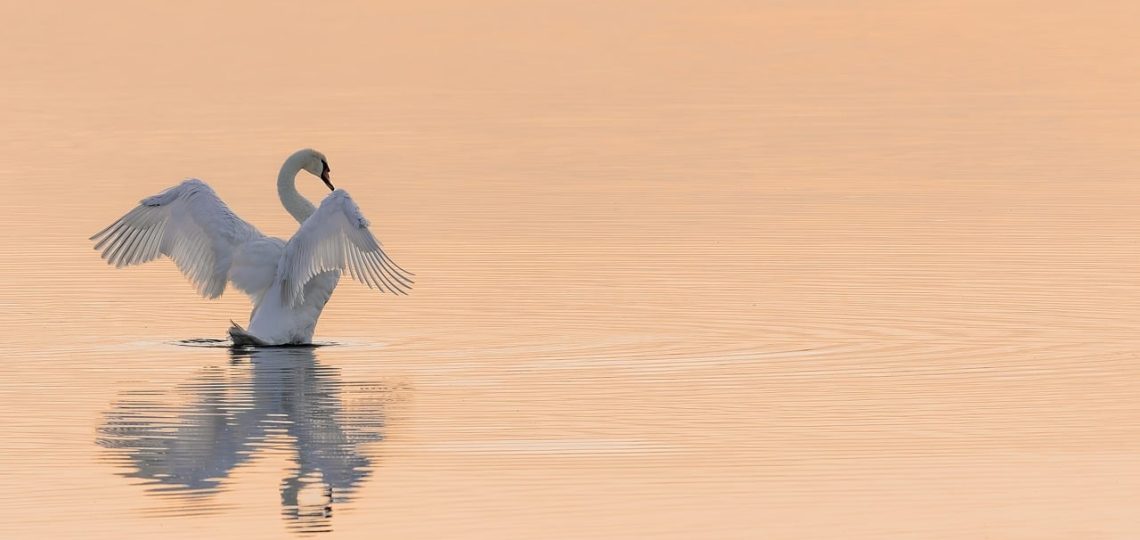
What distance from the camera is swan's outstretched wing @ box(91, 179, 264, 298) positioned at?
1778cm

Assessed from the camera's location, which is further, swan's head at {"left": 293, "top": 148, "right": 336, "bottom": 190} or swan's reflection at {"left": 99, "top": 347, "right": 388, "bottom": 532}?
swan's head at {"left": 293, "top": 148, "right": 336, "bottom": 190}

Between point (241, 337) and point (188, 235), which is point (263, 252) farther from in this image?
point (241, 337)

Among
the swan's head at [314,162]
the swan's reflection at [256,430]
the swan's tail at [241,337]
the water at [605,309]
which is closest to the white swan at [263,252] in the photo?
the swan's tail at [241,337]

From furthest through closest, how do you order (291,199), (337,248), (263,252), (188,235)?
(291,199) → (188,235) → (263,252) → (337,248)

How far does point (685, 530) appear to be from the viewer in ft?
35.6

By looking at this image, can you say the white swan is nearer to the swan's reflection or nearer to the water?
the water

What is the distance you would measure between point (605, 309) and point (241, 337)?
8.01ft

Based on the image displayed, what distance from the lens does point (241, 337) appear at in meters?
16.5

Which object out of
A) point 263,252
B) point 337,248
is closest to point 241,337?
point 337,248

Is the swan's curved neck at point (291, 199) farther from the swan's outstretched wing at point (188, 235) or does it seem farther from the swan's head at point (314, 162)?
the swan's outstretched wing at point (188, 235)

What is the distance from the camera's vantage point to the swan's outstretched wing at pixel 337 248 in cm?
1677

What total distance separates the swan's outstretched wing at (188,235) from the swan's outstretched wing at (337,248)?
26.9 inches

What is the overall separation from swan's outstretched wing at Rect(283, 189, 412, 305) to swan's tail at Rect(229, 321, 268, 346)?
367 mm

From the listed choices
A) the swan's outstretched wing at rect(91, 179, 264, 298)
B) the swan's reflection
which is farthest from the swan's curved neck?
the swan's reflection
